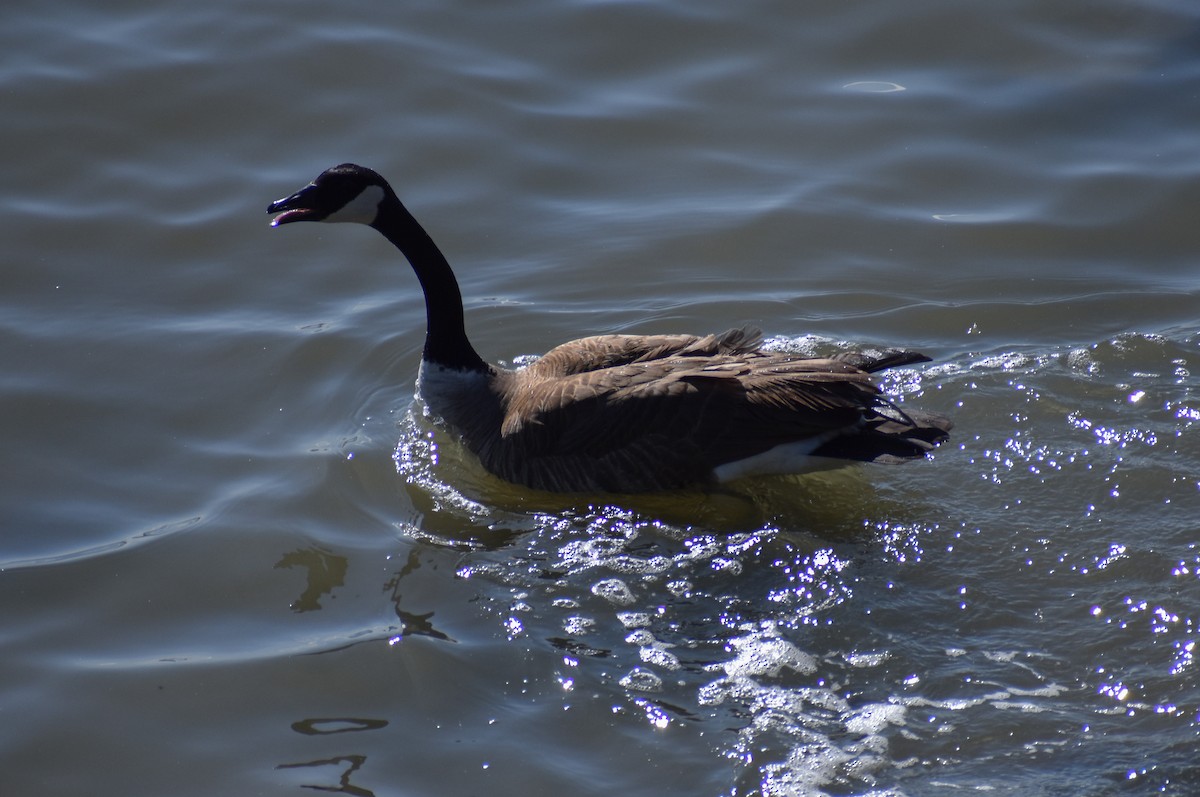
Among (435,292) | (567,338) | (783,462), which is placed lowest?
(783,462)

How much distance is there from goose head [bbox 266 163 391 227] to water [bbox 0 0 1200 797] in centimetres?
136

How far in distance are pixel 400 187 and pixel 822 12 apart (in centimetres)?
470

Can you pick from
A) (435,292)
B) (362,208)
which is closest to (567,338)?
(435,292)

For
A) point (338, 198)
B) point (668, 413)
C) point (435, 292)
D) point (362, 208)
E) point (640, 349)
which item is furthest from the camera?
point (435, 292)

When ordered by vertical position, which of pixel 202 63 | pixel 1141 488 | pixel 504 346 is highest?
pixel 202 63

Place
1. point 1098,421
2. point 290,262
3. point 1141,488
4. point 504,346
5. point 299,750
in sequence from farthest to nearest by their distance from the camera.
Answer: point 290,262 → point 504,346 → point 1098,421 → point 1141,488 → point 299,750

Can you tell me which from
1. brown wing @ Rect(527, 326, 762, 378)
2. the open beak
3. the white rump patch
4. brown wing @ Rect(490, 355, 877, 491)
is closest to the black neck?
the open beak

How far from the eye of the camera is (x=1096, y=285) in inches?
369

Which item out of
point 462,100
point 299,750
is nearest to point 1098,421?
point 299,750

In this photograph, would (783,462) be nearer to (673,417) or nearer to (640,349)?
(673,417)

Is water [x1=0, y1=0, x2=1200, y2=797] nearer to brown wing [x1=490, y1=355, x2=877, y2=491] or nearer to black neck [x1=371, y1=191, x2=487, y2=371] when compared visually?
brown wing [x1=490, y1=355, x2=877, y2=491]

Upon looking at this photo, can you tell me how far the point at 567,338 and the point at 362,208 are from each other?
1912 mm

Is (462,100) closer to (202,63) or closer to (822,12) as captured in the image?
(202,63)

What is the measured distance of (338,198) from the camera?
7.95m
